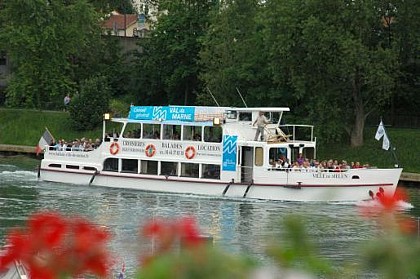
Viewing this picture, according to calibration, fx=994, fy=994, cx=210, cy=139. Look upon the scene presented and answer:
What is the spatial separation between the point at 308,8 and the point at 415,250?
148ft

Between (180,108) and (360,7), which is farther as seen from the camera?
(360,7)

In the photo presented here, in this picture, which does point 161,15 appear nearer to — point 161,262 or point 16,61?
point 16,61

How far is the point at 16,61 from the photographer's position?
65.2 m

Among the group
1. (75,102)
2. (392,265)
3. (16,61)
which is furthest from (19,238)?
(16,61)

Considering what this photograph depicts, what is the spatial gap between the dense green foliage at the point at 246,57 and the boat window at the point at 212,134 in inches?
396

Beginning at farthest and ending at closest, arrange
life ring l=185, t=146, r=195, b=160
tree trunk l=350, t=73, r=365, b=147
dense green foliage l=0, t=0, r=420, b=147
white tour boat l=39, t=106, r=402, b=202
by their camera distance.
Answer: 1. tree trunk l=350, t=73, r=365, b=147
2. dense green foliage l=0, t=0, r=420, b=147
3. life ring l=185, t=146, r=195, b=160
4. white tour boat l=39, t=106, r=402, b=202

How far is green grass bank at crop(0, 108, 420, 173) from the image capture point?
4731 centimetres

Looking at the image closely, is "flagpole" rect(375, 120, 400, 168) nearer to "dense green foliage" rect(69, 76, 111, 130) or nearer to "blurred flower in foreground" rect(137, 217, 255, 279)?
"dense green foliage" rect(69, 76, 111, 130)

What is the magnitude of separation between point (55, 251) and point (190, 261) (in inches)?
31.4

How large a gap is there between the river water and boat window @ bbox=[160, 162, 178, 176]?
1.38 m

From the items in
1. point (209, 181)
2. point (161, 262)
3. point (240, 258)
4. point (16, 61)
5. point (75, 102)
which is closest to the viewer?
point (161, 262)

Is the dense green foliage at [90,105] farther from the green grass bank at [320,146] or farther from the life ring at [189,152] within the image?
the life ring at [189,152]

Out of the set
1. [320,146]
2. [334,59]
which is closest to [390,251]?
[334,59]

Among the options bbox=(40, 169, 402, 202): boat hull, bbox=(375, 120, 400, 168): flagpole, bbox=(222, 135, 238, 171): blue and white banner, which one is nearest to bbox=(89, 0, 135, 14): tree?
bbox=(375, 120, 400, 168): flagpole
